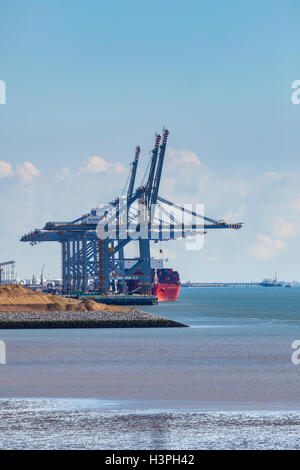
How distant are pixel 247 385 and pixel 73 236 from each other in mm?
122276

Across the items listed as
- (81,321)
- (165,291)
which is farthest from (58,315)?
(165,291)

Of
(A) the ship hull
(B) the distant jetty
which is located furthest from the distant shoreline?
(A) the ship hull

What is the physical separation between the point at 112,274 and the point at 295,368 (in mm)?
119324

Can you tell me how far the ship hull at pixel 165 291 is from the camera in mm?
183262

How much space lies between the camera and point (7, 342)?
6322 centimetres

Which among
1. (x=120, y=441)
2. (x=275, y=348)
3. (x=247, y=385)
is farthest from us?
(x=275, y=348)

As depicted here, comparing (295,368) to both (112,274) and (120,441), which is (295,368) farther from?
(112,274)

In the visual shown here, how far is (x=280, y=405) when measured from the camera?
96.7 ft

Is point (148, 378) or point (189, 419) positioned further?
point (148, 378)

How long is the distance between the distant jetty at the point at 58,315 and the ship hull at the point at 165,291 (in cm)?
7485

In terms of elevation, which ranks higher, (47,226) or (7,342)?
(47,226)

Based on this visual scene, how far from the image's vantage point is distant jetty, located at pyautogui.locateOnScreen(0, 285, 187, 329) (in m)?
81.7

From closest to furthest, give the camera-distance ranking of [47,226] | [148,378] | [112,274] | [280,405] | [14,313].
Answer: [280,405]
[148,378]
[14,313]
[47,226]
[112,274]
